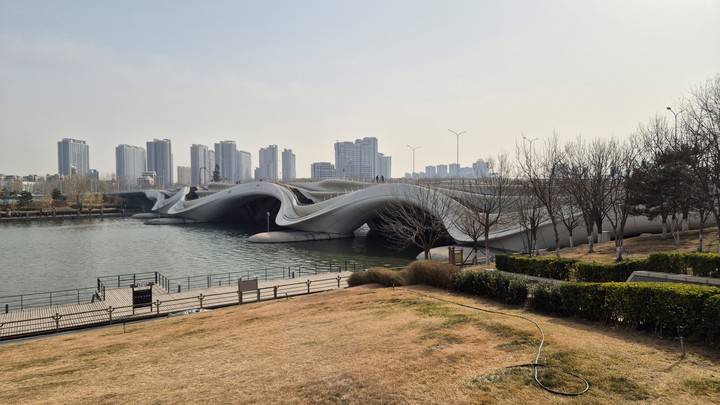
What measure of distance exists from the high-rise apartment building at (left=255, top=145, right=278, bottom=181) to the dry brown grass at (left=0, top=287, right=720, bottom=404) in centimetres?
18277

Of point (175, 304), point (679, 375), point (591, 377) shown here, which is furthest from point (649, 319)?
point (175, 304)

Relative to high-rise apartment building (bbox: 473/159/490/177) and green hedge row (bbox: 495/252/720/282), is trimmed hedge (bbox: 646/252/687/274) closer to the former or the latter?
green hedge row (bbox: 495/252/720/282)

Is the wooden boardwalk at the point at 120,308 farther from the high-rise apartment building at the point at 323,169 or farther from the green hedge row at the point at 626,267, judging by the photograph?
the high-rise apartment building at the point at 323,169

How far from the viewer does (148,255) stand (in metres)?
37.8

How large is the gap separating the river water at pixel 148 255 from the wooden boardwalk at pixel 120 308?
27.0 feet

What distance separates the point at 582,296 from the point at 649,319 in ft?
4.96

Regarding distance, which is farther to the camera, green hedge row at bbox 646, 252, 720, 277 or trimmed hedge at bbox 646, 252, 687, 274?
trimmed hedge at bbox 646, 252, 687, 274

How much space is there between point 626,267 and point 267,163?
18937 cm

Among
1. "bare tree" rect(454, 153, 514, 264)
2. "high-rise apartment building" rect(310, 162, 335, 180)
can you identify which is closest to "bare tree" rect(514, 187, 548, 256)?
"bare tree" rect(454, 153, 514, 264)

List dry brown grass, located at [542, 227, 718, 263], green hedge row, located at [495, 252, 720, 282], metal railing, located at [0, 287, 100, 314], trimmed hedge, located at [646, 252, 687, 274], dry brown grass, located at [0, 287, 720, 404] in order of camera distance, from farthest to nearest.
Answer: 1. dry brown grass, located at [542, 227, 718, 263]
2. metal railing, located at [0, 287, 100, 314]
3. trimmed hedge, located at [646, 252, 687, 274]
4. green hedge row, located at [495, 252, 720, 282]
5. dry brown grass, located at [0, 287, 720, 404]

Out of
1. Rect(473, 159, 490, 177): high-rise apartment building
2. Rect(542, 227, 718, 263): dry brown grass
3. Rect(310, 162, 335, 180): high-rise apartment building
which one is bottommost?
Rect(542, 227, 718, 263): dry brown grass

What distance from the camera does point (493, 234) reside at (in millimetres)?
32062

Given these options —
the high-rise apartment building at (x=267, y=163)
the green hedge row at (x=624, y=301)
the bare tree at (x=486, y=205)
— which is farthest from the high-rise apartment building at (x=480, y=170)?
the high-rise apartment building at (x=267, y=163)

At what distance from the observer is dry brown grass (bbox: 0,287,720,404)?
608 cm
